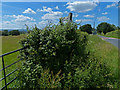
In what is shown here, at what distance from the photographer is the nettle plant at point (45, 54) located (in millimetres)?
2979

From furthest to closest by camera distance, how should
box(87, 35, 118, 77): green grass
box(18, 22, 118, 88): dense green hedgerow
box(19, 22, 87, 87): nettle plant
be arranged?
box(87, 35, 118, 77): green grass → box(19, 22, 87, 87): nettle plant → box(18, 22, 118, 88): dense green hedgerow

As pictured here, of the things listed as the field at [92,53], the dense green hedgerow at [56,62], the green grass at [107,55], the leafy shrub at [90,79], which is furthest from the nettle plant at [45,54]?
the green grass at [107,55]

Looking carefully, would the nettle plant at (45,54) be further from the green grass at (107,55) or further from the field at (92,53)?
the green grass at (107,55)

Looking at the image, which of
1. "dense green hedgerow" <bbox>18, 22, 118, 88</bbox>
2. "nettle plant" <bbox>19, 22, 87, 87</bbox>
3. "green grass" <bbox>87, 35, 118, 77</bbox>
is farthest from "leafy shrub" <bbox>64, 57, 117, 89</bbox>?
"green grass" <bbox>87, 35, 118, 77</bbox>

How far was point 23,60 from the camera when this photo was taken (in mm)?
3270

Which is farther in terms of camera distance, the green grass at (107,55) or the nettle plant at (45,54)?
the green grass at (107,55)

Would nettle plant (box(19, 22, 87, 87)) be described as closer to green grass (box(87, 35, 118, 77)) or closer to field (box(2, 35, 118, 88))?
field (box(2, 35, 118, 88))

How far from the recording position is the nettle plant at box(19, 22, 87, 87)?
2979mm

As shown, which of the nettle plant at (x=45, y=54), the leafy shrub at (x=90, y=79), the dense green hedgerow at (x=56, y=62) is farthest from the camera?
the nettle plant at (x=45, y=54)

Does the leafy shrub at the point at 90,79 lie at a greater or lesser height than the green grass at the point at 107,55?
lesser

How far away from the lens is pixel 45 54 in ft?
10.4

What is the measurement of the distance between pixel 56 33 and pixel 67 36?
1.67 feet

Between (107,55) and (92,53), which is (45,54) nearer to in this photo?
(92,53)

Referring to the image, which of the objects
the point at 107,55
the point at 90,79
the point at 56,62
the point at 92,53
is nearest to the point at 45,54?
the point at 56,62
